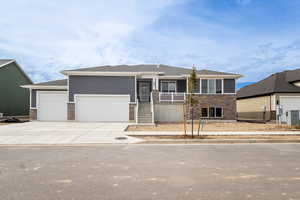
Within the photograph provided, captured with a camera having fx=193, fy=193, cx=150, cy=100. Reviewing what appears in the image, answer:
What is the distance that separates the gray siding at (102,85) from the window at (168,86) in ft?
12.3

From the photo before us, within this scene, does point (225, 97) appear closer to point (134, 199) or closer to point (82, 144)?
point (82, 144)

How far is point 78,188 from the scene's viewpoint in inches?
150

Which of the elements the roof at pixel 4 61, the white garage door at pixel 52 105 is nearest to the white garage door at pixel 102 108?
the white garage door at pixel 52 105

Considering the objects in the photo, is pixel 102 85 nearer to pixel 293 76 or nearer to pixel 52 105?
pixel 52 105

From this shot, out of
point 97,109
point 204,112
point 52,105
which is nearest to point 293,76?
point 204,112

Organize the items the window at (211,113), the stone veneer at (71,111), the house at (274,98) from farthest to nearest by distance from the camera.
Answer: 1. the house at (274,98)
2. the window at (211,113)
3. the stone veneer at (71,111)

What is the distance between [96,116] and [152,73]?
22.2 feet

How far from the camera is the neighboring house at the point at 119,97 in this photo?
18078 millimetres

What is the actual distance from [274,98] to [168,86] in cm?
1106

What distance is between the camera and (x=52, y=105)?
61.7 feet

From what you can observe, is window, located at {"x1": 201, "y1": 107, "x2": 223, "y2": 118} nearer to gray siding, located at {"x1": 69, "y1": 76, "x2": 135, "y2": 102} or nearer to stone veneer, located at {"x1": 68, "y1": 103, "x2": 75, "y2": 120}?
gray siding, located at {"x1": 69, "y1": 76, "x2": 135, "y2": 102}

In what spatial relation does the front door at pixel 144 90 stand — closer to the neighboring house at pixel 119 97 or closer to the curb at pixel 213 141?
the neighboring house at pixel 119 97

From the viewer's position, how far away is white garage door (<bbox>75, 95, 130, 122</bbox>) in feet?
59.5

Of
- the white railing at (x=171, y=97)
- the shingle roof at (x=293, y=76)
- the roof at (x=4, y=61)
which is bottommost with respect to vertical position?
the white railing at (x=171, y=97)
